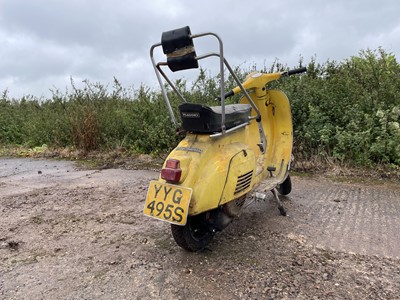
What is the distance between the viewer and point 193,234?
2.59m

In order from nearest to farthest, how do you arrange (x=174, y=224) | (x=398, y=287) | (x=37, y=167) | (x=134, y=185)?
(x=398, y=287), (x=174, y=224), (x=134, y=185), (x=37, y=167)

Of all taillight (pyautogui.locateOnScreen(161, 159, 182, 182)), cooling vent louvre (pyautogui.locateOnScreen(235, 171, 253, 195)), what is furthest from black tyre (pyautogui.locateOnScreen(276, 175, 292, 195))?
taillight (pyautogui.locateOnScreen(161, 159, 182, 182))

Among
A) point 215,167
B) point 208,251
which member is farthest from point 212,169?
point 208,251

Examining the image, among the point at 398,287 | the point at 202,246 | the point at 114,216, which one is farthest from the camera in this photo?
the point at 114,216

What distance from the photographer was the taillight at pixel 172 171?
237 cm

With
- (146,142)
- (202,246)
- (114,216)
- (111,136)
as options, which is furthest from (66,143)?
(202,246)

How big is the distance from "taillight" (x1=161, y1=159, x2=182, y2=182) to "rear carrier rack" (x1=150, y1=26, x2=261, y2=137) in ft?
0.94

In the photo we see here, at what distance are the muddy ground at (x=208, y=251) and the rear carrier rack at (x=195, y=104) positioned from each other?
89 centimetres

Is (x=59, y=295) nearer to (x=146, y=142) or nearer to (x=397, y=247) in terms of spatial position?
(x=397, y=247)

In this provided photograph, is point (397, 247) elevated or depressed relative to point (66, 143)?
depressed

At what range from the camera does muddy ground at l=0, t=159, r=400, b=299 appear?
7.20ft

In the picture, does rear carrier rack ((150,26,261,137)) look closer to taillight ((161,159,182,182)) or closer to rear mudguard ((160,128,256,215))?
rear mudguard ((160,128,256,215))

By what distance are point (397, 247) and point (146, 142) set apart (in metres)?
4.48

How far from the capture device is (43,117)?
8.48m
